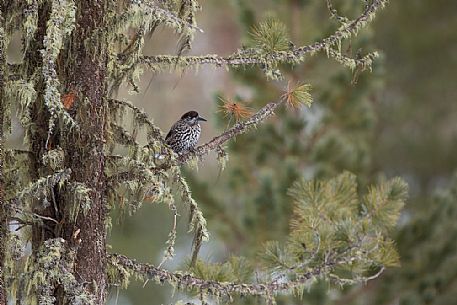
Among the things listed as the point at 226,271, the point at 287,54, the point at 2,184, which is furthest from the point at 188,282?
the point at 287,54

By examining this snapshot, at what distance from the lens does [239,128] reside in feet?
11.4

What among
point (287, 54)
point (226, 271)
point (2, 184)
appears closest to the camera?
point (2, 184)

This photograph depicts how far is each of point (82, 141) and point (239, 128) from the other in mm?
606

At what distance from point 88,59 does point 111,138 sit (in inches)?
14.3

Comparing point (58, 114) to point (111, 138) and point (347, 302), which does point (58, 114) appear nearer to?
point (111, 138)

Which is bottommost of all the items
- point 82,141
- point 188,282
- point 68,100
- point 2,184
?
point 188,282

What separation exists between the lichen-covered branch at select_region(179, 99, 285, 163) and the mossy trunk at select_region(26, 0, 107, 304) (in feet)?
1.32

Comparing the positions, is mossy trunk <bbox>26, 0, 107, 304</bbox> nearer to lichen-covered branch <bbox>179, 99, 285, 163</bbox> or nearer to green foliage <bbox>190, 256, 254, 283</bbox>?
lichen-covered branch <bbox>179, 99, 285, 163</bbox>

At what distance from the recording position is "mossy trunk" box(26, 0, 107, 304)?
3273 mm

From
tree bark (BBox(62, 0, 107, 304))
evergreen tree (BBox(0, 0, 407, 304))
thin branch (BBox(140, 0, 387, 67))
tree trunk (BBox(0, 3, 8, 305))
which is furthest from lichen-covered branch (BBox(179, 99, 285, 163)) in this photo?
tree trunk (BBox(0, 3, 8, 305))

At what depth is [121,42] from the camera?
11.8 ft

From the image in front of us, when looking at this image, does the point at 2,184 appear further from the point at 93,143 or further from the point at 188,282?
the point at 188,282

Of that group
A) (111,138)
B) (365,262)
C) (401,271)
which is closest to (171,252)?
(111,138)

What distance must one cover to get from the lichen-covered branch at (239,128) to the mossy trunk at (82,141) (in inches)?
15.8
